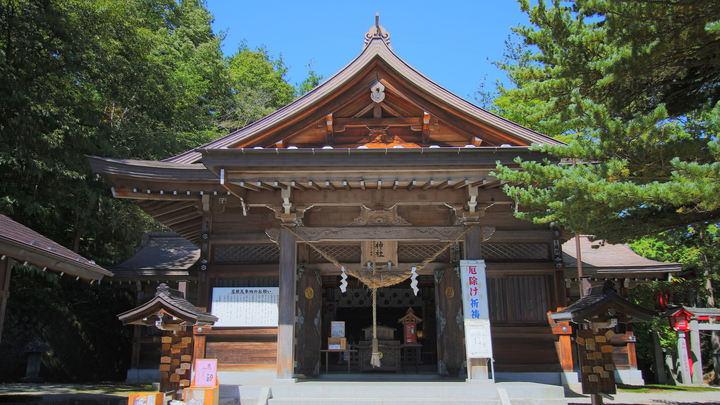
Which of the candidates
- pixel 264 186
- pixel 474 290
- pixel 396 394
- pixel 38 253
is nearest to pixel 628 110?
pixel 474 290

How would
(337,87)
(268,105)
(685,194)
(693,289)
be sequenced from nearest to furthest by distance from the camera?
(685,194) → (337,87) → (693,289) → (268,105)

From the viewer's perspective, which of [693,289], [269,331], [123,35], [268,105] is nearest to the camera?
[269,331]

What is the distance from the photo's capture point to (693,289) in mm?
20062

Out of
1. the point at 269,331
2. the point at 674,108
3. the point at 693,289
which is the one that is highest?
the point at 674,108

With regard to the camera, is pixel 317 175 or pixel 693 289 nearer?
pixel 317 175

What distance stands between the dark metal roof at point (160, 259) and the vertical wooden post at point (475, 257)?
21.0 feet

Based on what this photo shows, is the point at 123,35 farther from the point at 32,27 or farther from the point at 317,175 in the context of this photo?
the point at 317,175

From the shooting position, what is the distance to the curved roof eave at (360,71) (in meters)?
9.30

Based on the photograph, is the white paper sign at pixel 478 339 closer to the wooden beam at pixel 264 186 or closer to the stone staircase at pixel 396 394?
the stone staircase at pixel 396 394

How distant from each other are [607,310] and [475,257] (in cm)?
264

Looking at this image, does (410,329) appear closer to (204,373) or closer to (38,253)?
(204,373)

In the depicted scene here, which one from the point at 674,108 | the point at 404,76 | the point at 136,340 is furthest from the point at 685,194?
the point at 136,340

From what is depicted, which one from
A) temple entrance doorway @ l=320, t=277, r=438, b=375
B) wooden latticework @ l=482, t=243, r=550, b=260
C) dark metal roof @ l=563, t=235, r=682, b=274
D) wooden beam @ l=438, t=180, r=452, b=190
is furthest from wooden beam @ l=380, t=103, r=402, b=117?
dark metal roof @ l=563, t=235, r=682, b=274

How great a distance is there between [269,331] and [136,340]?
667 centimetres
